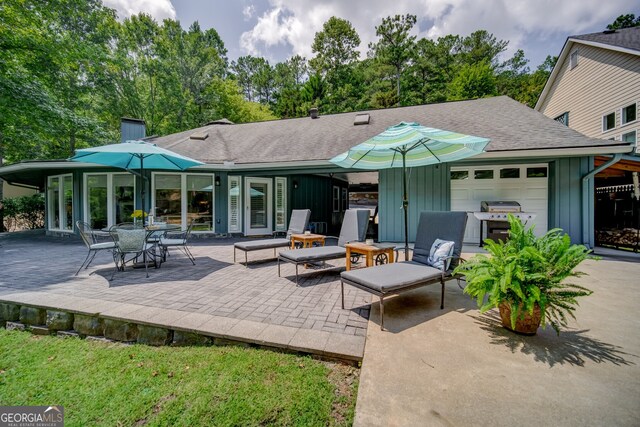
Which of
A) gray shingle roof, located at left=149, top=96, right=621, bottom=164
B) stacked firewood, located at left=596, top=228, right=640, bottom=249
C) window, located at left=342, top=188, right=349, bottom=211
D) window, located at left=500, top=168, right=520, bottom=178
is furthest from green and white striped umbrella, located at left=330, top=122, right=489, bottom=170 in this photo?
window, located at left=342, top=188, right=349, bottom=211

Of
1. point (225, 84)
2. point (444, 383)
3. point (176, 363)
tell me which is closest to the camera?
point (444, 383)

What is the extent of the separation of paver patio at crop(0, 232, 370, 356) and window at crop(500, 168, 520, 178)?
543cm

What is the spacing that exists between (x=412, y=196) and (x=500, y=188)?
2301 millimetres

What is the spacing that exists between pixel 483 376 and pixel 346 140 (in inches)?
318

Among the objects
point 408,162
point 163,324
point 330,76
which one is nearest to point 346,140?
point 408,162

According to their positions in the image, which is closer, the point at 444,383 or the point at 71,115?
the point at 444,383

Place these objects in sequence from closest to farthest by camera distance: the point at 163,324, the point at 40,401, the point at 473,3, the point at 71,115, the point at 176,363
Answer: the point at 40,401 → the point at 176,363 → the point at 163,324 → the point at 473,3 → the point at 71,115

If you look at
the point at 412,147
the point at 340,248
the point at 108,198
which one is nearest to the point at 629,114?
the point at 412,147

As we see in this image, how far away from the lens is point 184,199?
30.9ft

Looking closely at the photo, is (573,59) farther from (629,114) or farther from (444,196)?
(444,196)

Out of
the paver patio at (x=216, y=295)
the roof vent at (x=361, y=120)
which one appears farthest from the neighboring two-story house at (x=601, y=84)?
the paver patio at (x=216, y=295)

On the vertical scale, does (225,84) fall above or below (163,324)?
above

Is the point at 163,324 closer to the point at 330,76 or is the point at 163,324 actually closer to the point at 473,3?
the point at 473,3

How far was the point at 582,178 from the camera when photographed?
652 centimetres
